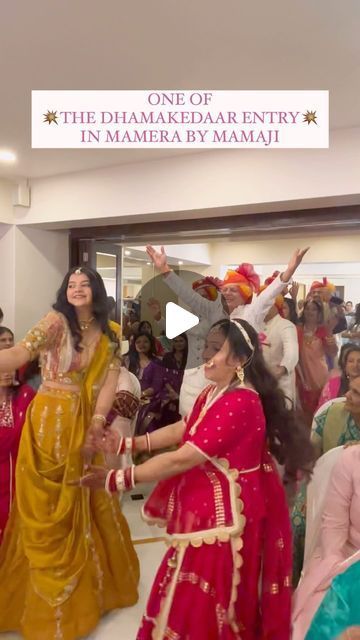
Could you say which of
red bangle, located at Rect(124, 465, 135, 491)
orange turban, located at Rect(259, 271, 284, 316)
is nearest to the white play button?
orange turban, located at Rect(259, 271, 284, 316)

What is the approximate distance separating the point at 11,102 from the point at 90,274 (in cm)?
69

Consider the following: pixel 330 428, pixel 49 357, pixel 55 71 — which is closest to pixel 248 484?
pixel 330 428

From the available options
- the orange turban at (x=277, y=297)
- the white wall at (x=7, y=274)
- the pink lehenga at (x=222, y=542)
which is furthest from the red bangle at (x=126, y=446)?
the white wall at (x=7, y=274)

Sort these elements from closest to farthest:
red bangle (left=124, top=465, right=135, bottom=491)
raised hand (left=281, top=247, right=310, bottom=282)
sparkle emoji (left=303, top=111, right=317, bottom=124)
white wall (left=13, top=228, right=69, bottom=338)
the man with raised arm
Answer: red bangle (left=124, top=465, right=135, bottom=491) → sparkle emoji (left=303, top=111, right=317, bottom=124) → the man with raised arm → raised hand (left=281, top=247, right=310, bottom=282) → white wall (left=13, top=228, right=69, bottom=338)

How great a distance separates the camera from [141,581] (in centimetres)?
179

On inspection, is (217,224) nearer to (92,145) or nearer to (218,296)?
(218,296)

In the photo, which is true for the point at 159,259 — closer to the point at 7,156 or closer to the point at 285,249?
the point at 285,249

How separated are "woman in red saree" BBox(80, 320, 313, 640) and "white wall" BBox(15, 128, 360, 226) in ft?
2.49

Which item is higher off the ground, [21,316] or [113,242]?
[113,242]

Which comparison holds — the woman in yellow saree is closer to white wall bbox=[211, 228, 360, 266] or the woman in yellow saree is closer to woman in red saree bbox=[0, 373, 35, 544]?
woman in red saree bbox=[0, 373, 35, 544]

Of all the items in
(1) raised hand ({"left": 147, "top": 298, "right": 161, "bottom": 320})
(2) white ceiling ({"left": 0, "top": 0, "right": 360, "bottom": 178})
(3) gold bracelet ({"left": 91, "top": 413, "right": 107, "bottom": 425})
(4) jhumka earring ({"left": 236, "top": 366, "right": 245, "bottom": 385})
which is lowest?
(3) gold bracelet ({"left": 91, "top": 413, "right": 107, "bottom": 425})

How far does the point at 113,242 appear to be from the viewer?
5.89ft

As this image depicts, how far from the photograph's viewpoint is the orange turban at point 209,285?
1525mm

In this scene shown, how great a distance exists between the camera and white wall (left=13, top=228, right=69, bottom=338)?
1720 mm
